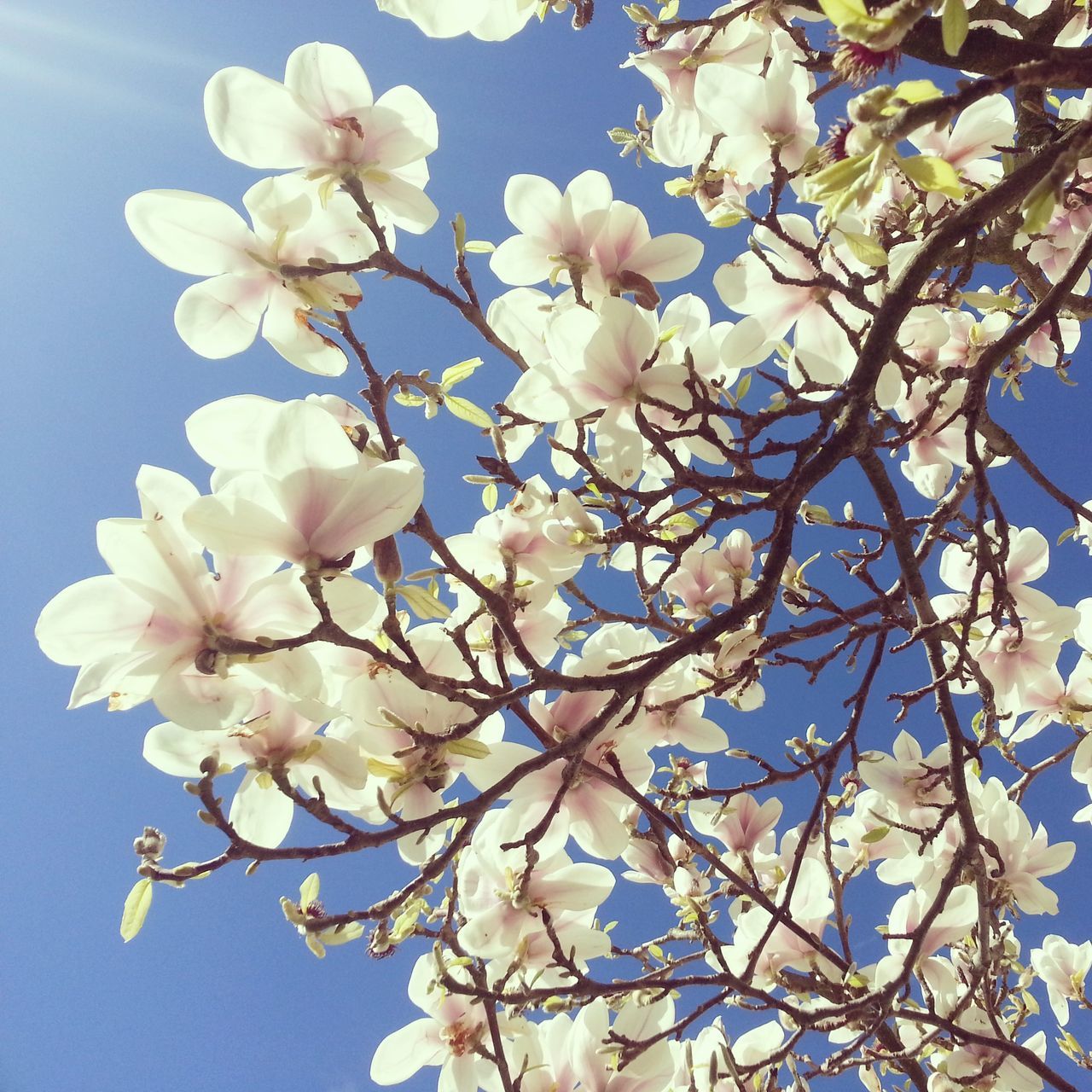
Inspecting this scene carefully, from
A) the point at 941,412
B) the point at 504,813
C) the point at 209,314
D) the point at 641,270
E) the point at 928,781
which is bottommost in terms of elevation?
the point at 928,781

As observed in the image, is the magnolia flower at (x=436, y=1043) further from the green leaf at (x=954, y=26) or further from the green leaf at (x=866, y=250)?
the green leaf at (x=954, y=26)

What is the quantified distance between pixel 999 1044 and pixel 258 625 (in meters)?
1.81

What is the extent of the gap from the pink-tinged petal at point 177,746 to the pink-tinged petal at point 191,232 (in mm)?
801

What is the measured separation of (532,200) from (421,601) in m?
0.92

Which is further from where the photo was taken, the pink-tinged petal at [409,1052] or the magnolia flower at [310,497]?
the pink-tinged petal at [409,1052]

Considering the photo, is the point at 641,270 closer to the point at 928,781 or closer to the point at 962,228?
the point at 962,228

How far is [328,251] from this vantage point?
1533 millimetres

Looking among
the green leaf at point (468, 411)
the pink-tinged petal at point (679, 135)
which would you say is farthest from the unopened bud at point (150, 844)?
the pink-tinged petal at point (679, 135)

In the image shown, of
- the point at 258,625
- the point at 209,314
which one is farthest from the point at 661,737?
the point at 209,314

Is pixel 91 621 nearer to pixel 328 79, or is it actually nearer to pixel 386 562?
pixel 386 562

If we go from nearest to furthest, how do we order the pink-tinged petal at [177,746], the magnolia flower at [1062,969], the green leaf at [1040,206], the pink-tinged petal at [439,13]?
1. the green leaf at [1040,206]
2. the pink-tinged petal at [177,746]
3. the pink-tinged petal at [439,13]
4. the magnolia flower at [1062,969]

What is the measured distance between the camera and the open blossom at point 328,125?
1.38m

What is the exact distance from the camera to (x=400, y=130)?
4.71 ft

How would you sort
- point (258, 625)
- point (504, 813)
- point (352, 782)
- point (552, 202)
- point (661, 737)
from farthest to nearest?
point (661, 737) → point (552, 202) → point (504, 813) → point (352, 782) → point (258, 625)
